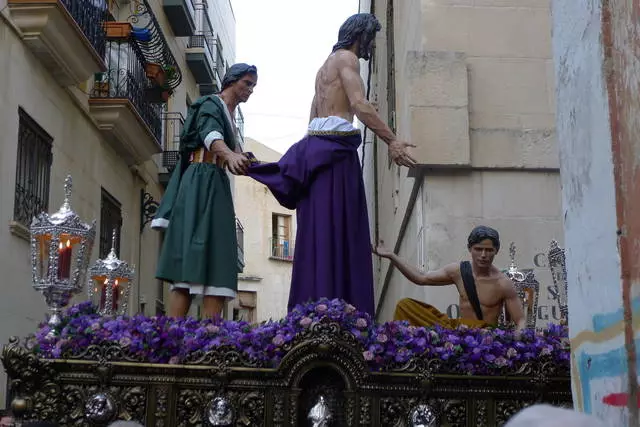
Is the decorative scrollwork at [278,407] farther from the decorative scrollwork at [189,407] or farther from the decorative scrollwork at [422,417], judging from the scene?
the decorative scrollwork at [422,417]

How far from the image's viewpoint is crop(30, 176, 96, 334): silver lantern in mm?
6133

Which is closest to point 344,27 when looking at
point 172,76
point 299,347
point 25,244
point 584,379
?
point 299,347

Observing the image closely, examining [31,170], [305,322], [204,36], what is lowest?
[305,322]

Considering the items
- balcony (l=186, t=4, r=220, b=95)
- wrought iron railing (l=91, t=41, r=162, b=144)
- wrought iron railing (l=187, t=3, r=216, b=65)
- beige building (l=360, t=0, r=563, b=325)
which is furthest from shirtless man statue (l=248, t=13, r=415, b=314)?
balcony (l=186, t=4, r=220, b=95)

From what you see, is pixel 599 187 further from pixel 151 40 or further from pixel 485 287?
pixel 151 40

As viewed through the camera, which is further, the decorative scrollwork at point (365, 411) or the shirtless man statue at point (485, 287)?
the shirtless man statue at point (485, 287)

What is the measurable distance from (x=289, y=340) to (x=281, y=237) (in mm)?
36745

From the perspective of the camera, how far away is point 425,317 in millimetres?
6719

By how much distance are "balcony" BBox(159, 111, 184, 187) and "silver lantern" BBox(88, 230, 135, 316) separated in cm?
1251

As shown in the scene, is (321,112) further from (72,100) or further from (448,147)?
(72,100)

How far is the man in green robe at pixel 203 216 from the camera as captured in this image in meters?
6.61

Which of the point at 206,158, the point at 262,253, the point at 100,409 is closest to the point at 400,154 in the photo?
the point at 206,158

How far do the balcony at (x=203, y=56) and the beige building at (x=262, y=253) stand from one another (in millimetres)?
14035

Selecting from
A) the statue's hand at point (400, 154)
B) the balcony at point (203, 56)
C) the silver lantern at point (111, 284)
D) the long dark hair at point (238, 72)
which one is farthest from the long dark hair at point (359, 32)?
the balcony at point (203, 56)
